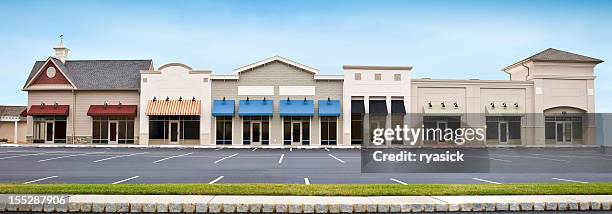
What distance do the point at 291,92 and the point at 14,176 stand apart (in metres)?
26.9

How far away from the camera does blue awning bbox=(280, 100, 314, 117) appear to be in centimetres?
4147

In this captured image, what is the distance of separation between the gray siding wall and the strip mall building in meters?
0.08

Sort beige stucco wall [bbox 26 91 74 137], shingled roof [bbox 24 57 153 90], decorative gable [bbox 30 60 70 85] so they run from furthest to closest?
shingled roof [bbox 24 57 153 90], decorative gable [bbox 30 60 70 85], beige stucco wall [bbox 26 91 74 137]

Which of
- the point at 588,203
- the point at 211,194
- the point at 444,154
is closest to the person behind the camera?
the point at 588,203

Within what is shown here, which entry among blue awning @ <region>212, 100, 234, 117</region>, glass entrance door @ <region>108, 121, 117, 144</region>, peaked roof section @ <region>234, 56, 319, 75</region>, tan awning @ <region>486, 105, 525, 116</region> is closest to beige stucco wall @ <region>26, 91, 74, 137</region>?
glass entrance door @ <region>108, 121, 117, 144</region>

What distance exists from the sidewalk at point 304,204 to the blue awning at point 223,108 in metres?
30.3

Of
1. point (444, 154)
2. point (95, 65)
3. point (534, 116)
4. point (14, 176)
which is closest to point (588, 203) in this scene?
point (444, 154)

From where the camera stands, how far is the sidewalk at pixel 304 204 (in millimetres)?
10539

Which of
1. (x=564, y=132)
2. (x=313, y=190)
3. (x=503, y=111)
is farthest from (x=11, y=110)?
(x=313, y=190)

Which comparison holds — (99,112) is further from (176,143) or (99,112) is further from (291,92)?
(291,92)

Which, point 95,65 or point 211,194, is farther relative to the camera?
point 95,65

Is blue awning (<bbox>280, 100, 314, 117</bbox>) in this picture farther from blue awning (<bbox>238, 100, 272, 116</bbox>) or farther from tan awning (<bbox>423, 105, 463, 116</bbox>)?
tan awning (<bbox>423, 105, 463, 116</bbox>)

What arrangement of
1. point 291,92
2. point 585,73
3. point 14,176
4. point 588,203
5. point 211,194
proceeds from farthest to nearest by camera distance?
point 585,73 → point 291,92 → point 14,176 → point 211,194 → point 588,203

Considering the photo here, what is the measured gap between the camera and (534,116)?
145 feet
